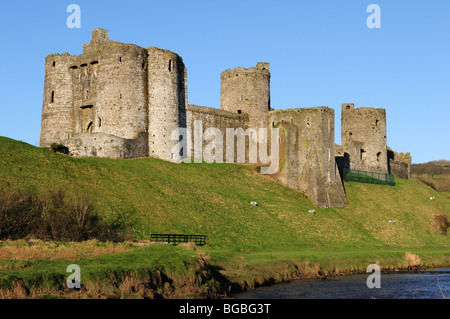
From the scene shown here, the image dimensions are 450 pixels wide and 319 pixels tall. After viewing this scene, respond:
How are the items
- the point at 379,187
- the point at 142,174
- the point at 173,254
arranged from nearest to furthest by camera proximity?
1. the point at 173,254
2. the point at 142,174
3. the point at 379,187

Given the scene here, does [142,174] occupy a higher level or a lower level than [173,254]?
higher

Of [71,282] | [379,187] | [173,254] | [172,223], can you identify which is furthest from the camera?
[379,187]

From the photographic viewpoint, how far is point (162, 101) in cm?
6019

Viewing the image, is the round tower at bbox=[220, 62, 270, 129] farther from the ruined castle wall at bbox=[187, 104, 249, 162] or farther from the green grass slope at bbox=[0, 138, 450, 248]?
the green grass slope at bbox=[0, 138, 450, 248]

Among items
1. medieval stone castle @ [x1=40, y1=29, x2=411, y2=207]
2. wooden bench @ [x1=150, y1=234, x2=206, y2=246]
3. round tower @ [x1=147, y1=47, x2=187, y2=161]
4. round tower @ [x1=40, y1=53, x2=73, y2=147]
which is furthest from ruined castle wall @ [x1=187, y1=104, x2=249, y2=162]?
wooden bench @ [x1=150, y1=234, x2=206, y2=246]

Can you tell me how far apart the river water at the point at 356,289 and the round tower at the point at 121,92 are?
94.5ft

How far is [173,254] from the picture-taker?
3170cm

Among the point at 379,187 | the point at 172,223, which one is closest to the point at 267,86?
the point at 379,187

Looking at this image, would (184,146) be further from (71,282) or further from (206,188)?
(71,282)

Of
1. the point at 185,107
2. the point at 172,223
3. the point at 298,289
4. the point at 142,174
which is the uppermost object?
the point at 185,107

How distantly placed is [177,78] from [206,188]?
1412cm

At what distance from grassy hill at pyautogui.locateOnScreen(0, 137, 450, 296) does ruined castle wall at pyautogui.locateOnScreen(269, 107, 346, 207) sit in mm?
1563

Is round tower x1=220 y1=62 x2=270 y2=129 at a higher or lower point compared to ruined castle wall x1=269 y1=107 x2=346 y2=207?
higher

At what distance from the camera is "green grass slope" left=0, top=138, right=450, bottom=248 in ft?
146
